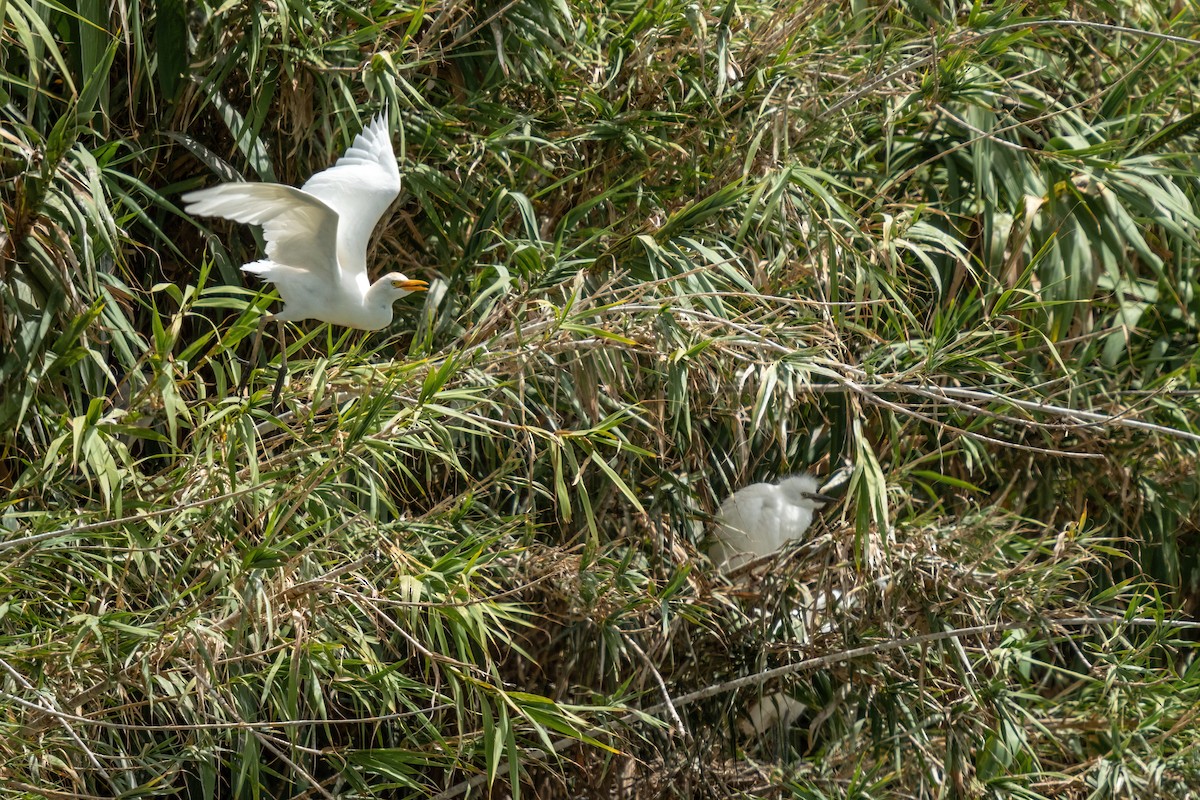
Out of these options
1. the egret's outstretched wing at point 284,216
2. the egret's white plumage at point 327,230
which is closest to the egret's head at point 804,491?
the egret's white plumage at point 327,230

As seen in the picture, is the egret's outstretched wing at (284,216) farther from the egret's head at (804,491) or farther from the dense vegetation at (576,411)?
the egret's head at (804,491)

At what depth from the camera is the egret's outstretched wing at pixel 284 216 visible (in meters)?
1.92

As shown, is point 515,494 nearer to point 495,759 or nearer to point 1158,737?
point 495,759

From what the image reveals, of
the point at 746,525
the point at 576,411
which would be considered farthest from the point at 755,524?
the point at 576,411

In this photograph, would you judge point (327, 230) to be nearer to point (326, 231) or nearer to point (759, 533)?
point (326, 231)

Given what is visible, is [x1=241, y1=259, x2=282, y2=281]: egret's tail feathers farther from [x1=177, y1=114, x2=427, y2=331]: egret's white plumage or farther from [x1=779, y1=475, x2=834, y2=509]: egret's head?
[x1=779, y1=475, x2=834, y2=509]: egret's head

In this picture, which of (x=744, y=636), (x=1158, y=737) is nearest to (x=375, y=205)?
(x=744, y=636)

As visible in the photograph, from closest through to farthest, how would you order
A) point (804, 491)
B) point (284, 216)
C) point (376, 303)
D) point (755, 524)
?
1. point (284, 216)
2. point (376, 303)
3. point (755, 524)
4. point (804, 491)

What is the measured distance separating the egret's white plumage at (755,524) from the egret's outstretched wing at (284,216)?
3.72 ft

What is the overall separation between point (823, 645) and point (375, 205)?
120cm

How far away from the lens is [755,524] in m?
2.92

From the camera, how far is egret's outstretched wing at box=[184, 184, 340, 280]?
6.29ft

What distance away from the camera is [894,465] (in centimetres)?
260

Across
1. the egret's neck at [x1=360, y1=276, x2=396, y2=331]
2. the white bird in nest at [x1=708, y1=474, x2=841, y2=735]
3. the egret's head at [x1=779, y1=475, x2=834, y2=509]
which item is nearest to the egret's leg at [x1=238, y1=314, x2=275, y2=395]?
the egret's neck at [x1=360, y1=276, x2=396, y2=331]
